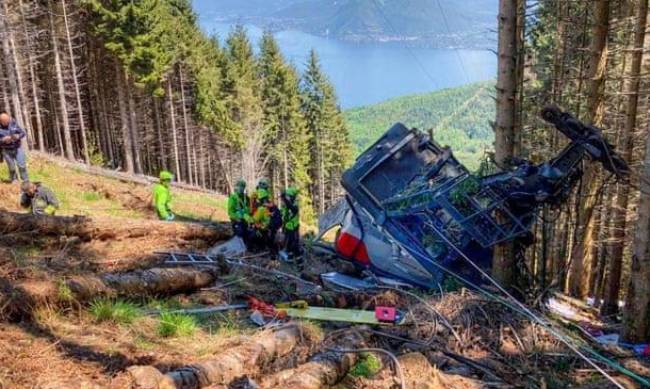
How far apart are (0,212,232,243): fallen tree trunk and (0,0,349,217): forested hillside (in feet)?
56.5

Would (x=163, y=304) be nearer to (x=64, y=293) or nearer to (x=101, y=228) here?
(x=64, y=293)

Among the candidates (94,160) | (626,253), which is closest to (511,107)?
(626,253)

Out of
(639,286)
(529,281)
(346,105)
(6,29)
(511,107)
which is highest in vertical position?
(6,29)

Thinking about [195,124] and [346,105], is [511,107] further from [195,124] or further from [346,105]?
[346,105]

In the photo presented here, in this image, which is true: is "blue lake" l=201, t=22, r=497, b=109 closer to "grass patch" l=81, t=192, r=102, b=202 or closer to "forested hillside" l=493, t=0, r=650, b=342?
"forested hillside" l=493, t=0, r=650, b=342

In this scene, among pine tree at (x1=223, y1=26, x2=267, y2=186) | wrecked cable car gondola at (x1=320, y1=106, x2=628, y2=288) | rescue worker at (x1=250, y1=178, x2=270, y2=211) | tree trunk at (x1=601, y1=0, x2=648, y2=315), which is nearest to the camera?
wrecked cable car gondola at (x1=320, y1=106, x2=628, y2=288)

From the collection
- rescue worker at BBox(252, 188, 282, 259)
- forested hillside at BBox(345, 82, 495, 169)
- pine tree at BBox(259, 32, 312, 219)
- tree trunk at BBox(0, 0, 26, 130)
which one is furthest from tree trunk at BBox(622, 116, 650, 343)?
forested hillside at BBox(345, 82, 495, 169)

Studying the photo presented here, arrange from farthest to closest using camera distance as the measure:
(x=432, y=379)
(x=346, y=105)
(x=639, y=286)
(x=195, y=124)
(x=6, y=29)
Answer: (x=346, y=105) → (x=195, y=124) → (x=6, y=29) → (x=639, y=286) → (x=432, y=379)

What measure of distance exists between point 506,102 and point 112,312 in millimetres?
6166

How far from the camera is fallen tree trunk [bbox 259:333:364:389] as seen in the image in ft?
14.3

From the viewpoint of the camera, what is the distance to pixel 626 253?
18703mm

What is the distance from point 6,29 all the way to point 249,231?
60.3 ft

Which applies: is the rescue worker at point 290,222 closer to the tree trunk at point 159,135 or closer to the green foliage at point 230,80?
the green foliage at point 230,80

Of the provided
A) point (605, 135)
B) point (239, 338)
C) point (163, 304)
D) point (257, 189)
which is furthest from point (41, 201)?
point (605, 135)
